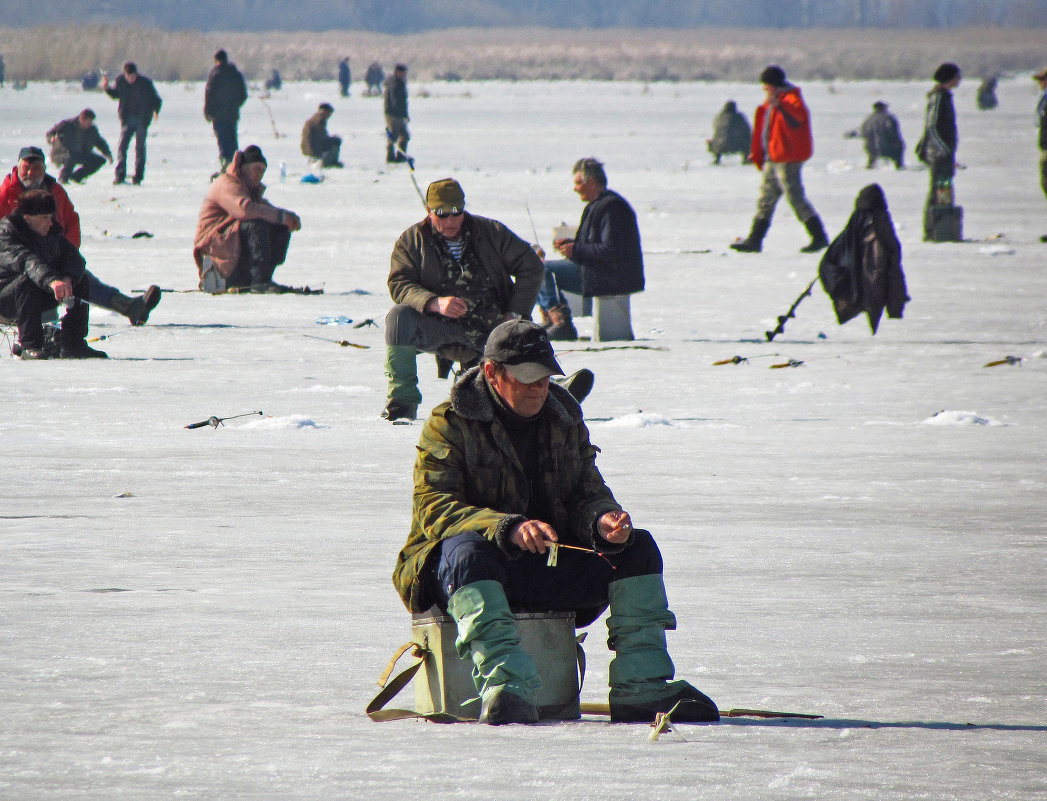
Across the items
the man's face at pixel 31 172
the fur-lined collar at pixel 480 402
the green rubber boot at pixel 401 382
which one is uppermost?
the man's face at pixel 31 172

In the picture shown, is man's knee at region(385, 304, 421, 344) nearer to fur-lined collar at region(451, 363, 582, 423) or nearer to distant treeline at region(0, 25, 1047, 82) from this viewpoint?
fur-lined collar at region(451, 363, 582, 423)

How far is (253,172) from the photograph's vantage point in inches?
485

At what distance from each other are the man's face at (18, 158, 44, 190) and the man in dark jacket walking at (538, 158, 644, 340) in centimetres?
301

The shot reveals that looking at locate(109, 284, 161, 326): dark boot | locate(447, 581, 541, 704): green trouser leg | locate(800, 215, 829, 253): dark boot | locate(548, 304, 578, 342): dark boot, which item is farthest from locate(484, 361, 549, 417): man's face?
locate(800, 215, 829, 253): dark boot

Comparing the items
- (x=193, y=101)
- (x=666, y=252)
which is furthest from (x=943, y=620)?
(x=193, y=101)

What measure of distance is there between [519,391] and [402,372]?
13.8ft

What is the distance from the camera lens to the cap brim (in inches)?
152

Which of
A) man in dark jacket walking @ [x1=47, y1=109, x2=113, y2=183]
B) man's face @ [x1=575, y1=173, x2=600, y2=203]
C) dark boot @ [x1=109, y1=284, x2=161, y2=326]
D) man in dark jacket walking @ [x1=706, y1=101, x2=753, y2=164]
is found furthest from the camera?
man in dark jacket walking @ [x1=706, y1=101, x2=753, y2=164]

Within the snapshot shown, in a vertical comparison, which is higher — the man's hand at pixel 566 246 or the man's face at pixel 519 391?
the man's face at pixel 519 391

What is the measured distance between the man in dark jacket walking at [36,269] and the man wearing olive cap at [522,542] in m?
5.84

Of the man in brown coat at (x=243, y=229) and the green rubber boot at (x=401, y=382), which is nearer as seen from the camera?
the green rubber boot at (x=401, y=382)

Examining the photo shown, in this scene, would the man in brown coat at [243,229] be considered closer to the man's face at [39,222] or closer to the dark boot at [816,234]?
the man's face at [39,222]

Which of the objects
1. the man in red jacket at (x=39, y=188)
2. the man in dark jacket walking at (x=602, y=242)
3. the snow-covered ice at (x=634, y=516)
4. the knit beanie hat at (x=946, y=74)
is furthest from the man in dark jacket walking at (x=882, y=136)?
the man in red jacket at (x=39, y=188)

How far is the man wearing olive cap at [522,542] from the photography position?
3.72 metres
